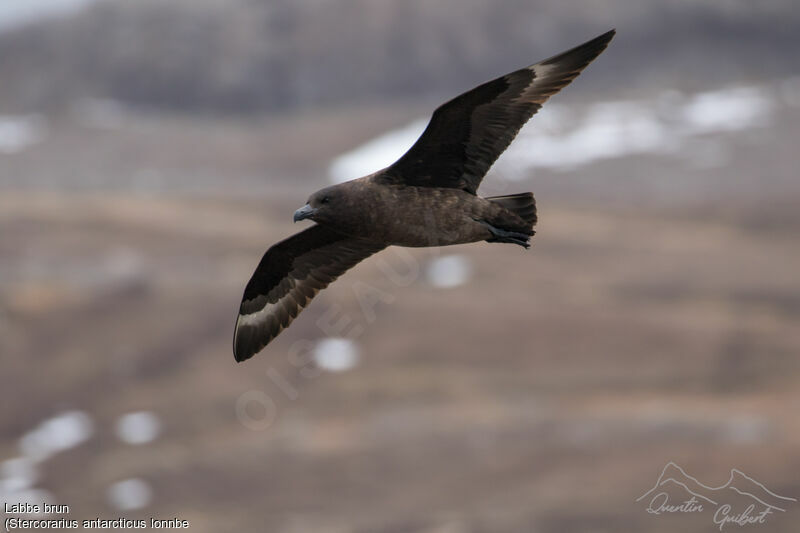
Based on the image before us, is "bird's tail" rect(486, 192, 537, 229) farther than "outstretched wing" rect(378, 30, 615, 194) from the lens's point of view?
Yes

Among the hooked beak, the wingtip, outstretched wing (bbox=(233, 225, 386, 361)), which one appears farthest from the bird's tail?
outstretched wing (bbox=(233, 225, 386, 361))

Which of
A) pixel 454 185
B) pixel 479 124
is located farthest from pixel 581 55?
pixel 454 185

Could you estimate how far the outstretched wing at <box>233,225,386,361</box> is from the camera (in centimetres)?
905

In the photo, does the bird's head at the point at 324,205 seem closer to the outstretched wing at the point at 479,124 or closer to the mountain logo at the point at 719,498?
the outstretched wing at the point at 479,124

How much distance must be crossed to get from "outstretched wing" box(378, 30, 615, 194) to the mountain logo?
20332 mm

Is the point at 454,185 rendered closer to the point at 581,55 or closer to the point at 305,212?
the point at 305,212

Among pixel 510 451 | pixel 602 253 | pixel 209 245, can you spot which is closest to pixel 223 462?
pixel 510 451

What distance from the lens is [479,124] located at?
7.83 m

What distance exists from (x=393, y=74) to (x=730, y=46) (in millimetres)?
17822

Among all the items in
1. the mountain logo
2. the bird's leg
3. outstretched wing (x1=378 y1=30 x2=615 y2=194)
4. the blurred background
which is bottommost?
the bird's leg

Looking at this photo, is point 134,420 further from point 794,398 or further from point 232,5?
point 232,5

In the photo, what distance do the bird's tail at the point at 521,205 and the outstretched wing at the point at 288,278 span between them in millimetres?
1289

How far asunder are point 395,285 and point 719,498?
14714mm

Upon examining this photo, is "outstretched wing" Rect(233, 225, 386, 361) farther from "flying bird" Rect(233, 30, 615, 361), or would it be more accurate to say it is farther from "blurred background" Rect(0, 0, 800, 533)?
"blurred background" Rect(0, 0, 800, 533)
